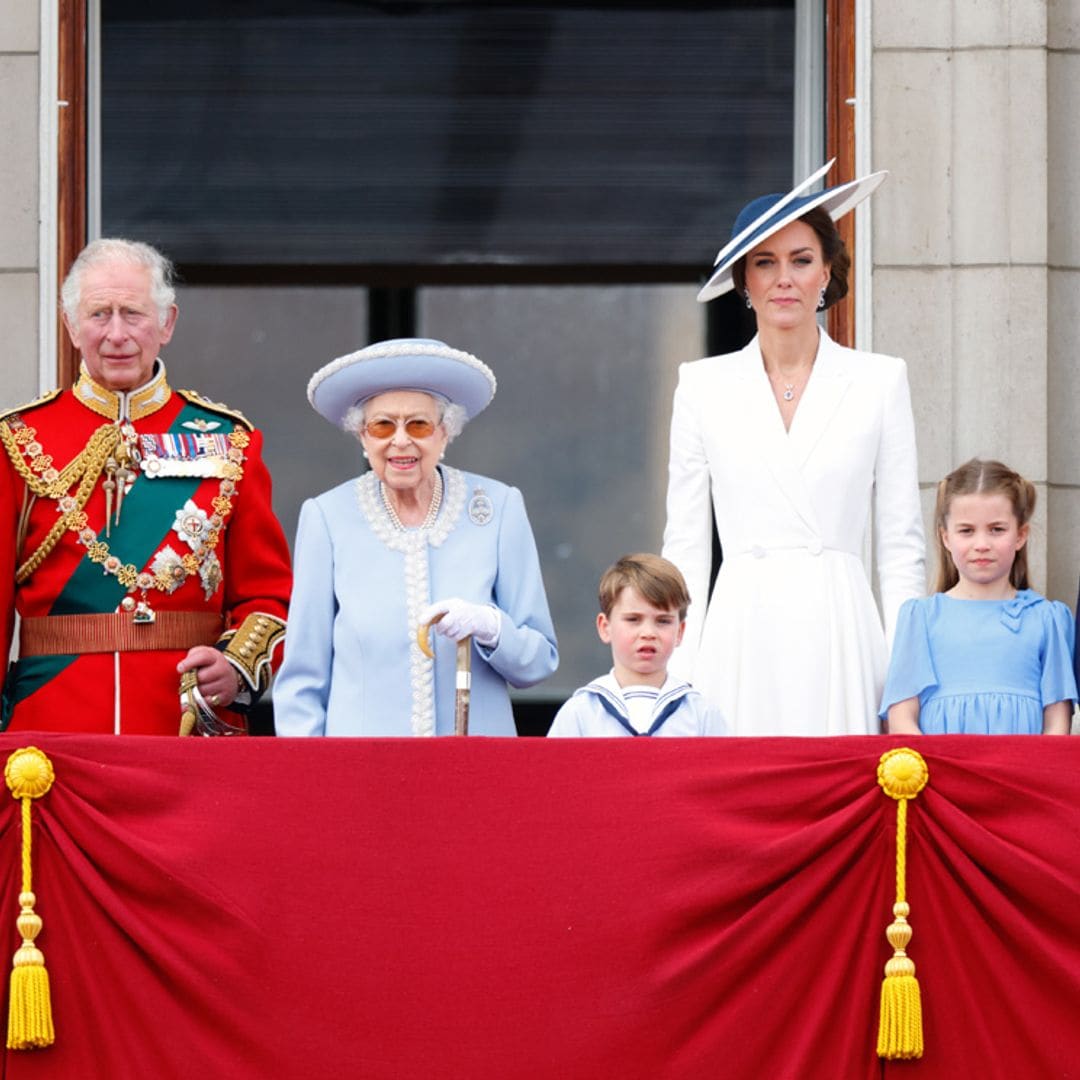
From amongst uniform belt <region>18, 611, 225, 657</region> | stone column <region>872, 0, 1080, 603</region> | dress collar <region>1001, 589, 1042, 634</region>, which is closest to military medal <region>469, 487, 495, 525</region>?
uniform belt <region>18, 611, 225, 657</region>

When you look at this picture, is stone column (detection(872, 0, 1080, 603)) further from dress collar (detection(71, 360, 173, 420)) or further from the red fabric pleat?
the red fabric pleat

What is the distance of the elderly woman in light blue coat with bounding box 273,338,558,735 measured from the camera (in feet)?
16.8

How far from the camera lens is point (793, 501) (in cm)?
545

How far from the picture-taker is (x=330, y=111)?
25.3ft

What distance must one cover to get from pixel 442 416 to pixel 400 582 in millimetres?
→ 352

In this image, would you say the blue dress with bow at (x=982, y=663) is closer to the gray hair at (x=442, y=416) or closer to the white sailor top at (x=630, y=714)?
the white sailor top at (x=630, y=714)

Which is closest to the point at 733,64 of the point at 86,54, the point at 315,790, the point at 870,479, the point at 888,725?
the point at 86,54

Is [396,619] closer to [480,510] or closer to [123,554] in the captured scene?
[480,510]

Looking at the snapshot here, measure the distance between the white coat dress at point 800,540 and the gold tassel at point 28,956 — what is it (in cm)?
146

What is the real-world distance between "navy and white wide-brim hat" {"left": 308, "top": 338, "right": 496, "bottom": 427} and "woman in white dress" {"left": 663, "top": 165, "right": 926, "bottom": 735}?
0.61 meters

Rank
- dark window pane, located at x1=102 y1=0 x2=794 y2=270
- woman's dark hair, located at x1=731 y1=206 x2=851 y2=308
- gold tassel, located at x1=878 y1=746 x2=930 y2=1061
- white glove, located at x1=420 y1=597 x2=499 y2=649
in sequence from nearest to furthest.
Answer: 1. gold tassel, located at x1=878 y1=746 x2=930 y2=1061
2. white glove, located at x1=420 y1=597 x2=499 y2=649
3. woman's dark hair, located at x1=731 y1=206 x2=851 y2=308
4. dark window pane, located at x1=102 y1=0 x2=794 y2=270

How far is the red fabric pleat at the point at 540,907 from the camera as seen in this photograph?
4.52 meters

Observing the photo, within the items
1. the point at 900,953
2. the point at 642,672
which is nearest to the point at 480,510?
the point at 642,672

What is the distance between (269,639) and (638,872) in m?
1.17
